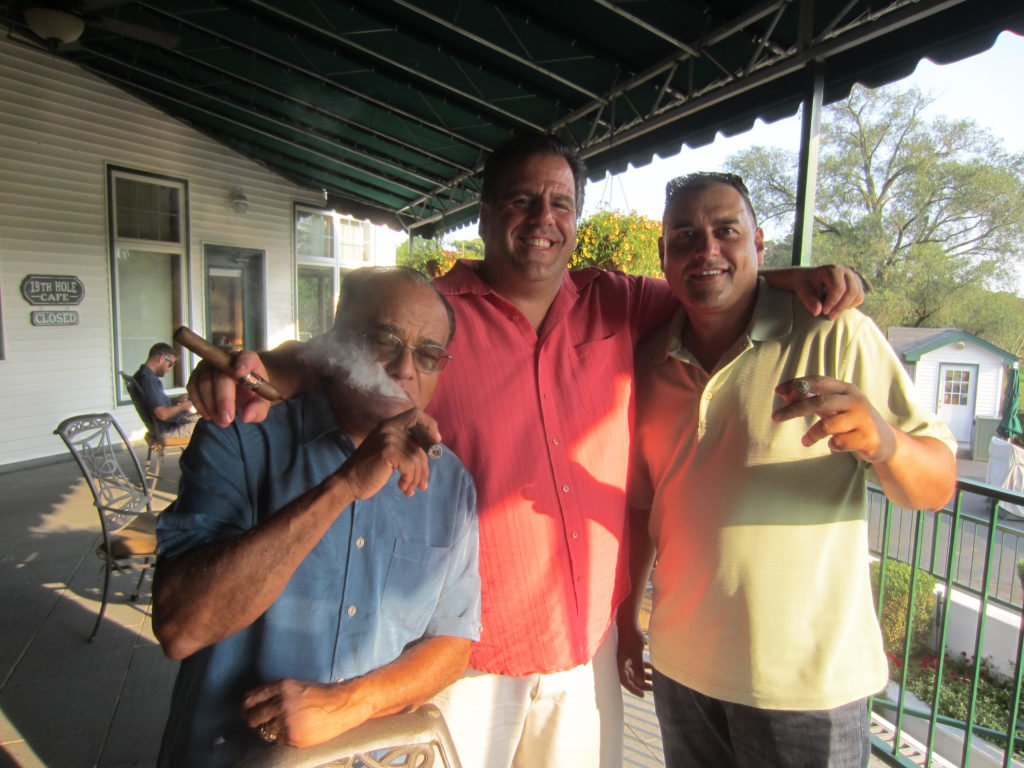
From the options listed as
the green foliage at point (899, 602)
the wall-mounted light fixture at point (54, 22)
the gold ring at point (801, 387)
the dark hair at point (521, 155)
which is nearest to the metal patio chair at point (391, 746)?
the gold ring at point (801, 387)

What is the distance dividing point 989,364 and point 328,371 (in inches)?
740

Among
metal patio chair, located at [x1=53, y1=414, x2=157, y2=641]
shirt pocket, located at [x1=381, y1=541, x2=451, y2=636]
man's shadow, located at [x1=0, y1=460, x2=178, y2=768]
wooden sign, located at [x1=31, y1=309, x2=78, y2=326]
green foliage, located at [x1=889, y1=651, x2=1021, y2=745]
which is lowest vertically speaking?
green foliage, located at [x1=889, y1=651, x2=1021, y2=745]

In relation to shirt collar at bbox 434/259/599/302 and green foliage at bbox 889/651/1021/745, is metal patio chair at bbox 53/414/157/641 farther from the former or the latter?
green foliage at bbox 889/651/1021/745

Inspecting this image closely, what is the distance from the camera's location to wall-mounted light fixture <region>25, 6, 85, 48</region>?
15.3ft

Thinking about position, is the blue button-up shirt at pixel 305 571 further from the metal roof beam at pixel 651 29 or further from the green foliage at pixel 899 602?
the green foliage at pixel 899 602

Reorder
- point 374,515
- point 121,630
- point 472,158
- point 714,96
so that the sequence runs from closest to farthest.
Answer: point 374,515 → point 121,630 → point 714,96 → point 472,158

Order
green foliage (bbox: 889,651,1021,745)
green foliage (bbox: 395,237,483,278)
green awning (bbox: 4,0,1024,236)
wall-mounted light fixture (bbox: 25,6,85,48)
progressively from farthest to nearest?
1. green foliage (bbox: 395,237,483,278)
2. green foliage (bbox: 889,651,1021,745)
3. wall-mounted light fixture (bbox: 25,6,85,48)
4. green awning (bbox: 4,0,1024,236)

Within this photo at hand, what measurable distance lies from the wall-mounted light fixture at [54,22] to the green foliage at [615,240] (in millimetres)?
4453

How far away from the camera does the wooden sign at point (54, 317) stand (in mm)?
6962

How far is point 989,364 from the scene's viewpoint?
15461mm

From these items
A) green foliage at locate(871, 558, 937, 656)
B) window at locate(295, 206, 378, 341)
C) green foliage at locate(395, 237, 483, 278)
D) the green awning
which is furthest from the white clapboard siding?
green foliage at locate(871, 558, 937, 656)

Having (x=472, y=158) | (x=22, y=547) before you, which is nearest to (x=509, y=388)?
(x=22, y=547)

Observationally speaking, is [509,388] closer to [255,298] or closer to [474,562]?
[474,562]

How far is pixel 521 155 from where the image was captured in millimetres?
1717
